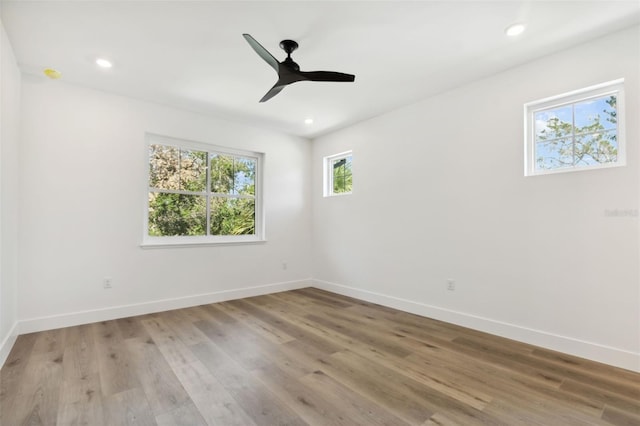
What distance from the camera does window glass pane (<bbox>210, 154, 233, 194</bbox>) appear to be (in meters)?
4.31

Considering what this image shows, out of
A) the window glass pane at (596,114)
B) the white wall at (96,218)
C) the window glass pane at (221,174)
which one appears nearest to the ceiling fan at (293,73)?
the window glass pane at (596,114)

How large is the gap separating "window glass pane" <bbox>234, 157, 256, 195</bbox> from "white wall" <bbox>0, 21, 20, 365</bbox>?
7.69ft

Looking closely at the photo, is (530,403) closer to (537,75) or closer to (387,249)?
(387,249)

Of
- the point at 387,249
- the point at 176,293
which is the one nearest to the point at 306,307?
the point at 387,249

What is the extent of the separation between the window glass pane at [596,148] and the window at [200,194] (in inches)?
152

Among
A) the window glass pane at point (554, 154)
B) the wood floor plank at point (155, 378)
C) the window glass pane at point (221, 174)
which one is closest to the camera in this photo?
the wood floor plank at point (155, 378)

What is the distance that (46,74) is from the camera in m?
2.86

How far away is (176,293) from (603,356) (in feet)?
14.0

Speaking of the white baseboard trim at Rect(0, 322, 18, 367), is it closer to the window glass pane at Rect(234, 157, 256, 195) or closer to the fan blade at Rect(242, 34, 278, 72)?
the window glass pane at Rect(234, 157, 256, 195)

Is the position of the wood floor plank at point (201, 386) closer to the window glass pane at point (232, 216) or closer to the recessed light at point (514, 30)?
the window glass pane at point (232, 216)

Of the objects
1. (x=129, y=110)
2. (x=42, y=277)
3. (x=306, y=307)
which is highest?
(x=129, y=110)

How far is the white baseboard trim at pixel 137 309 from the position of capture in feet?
9.81

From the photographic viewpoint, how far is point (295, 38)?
242cm

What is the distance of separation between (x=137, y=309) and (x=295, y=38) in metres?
3.35
